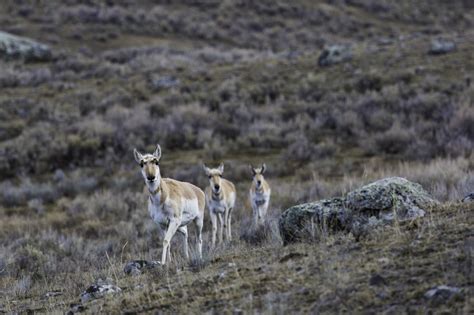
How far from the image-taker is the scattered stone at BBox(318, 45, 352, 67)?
102 ft

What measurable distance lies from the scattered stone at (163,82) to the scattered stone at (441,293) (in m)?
26.8

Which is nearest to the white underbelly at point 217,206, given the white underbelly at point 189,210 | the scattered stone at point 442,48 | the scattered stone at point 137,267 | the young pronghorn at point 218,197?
the young pronghorn at point 218,197

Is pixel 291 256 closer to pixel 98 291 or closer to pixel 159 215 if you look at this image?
pixel 98 291

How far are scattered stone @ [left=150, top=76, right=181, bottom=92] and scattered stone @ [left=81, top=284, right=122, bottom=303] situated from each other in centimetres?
2405

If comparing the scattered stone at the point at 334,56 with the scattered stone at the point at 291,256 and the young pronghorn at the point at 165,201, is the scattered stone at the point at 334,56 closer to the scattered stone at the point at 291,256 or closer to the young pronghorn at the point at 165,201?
the young pronghorn at the point at 165,201

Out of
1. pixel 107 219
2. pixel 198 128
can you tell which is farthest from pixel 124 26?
pixel 107 219

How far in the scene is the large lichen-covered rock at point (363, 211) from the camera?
7402mm

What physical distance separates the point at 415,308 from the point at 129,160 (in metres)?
19.0

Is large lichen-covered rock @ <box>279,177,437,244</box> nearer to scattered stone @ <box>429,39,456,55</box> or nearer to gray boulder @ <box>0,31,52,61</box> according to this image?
scattered stone @ <box>429,39,456,55</box>

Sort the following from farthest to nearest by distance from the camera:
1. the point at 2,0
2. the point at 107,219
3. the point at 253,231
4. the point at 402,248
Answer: the point at 2,0, the point at 107,219, the point at 253,231, the point at 402,248

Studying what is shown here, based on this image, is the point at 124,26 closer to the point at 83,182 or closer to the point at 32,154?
the point at 32,154

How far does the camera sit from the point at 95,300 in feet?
22.1

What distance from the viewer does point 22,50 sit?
39.5m

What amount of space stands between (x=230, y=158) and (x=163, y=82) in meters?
10.6
